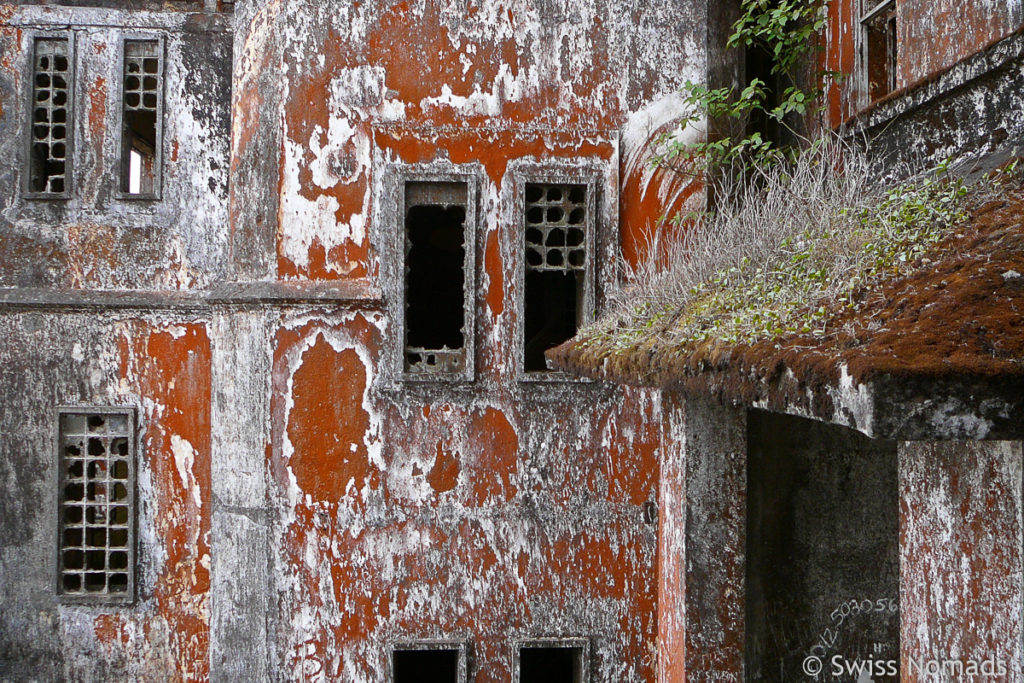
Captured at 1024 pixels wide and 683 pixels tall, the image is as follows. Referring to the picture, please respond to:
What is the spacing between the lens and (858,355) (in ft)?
6.79

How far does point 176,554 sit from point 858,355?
6648 mm

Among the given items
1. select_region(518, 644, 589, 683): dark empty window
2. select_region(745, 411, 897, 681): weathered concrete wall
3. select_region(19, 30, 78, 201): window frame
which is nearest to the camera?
select_region(745, 411, 897, 681): weathered concrete wall

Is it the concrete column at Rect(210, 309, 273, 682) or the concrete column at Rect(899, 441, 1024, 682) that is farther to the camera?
the concrete column at Rect(210, 309, 273, 682)

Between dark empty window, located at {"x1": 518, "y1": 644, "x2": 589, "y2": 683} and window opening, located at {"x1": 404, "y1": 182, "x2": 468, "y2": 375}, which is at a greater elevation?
window opening, located at {"x1": 404, "y1": 182, "x2": 468, "y2": 375}

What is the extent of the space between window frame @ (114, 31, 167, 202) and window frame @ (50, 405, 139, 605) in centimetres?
188

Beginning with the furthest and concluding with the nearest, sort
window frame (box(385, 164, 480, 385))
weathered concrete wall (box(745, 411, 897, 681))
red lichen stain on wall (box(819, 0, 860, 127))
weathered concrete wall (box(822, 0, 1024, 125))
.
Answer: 1. window frame (box(385, 164, 480, 385))
2. red lichen stain on wall (box(819, 0, 860, 127))
3. weathered concrete wall (box(745, 411, 897, 681))
4. weathered concrete wall (box(822, 0, 1024, 125))

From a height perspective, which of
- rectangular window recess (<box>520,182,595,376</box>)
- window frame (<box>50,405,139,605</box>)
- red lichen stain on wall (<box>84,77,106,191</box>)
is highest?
red lichen stain on wall (<box>84,77,106,191</box>)

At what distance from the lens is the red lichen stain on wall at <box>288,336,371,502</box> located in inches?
259

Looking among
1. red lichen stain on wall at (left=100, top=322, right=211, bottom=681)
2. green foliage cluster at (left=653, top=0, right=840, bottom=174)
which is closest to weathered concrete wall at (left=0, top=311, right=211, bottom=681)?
red lichen stain on wall at (left=100, top=322, right=211, bottom=681)

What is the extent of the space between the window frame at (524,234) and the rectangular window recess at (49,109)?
4.00 meters

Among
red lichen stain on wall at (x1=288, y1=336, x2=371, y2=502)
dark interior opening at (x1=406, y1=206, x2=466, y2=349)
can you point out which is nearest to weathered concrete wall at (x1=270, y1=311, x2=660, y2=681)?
red lichen stain on wall at (x1=288, y1=336, x2=371, y2=502)

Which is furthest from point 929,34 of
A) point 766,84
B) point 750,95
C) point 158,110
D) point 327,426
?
point 158,110

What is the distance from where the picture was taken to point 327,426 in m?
6.59

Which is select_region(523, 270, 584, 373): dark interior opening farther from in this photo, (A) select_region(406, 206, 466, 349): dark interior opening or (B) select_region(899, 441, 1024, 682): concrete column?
(B) select_region(899, 441, 1024, 682): concrete column
